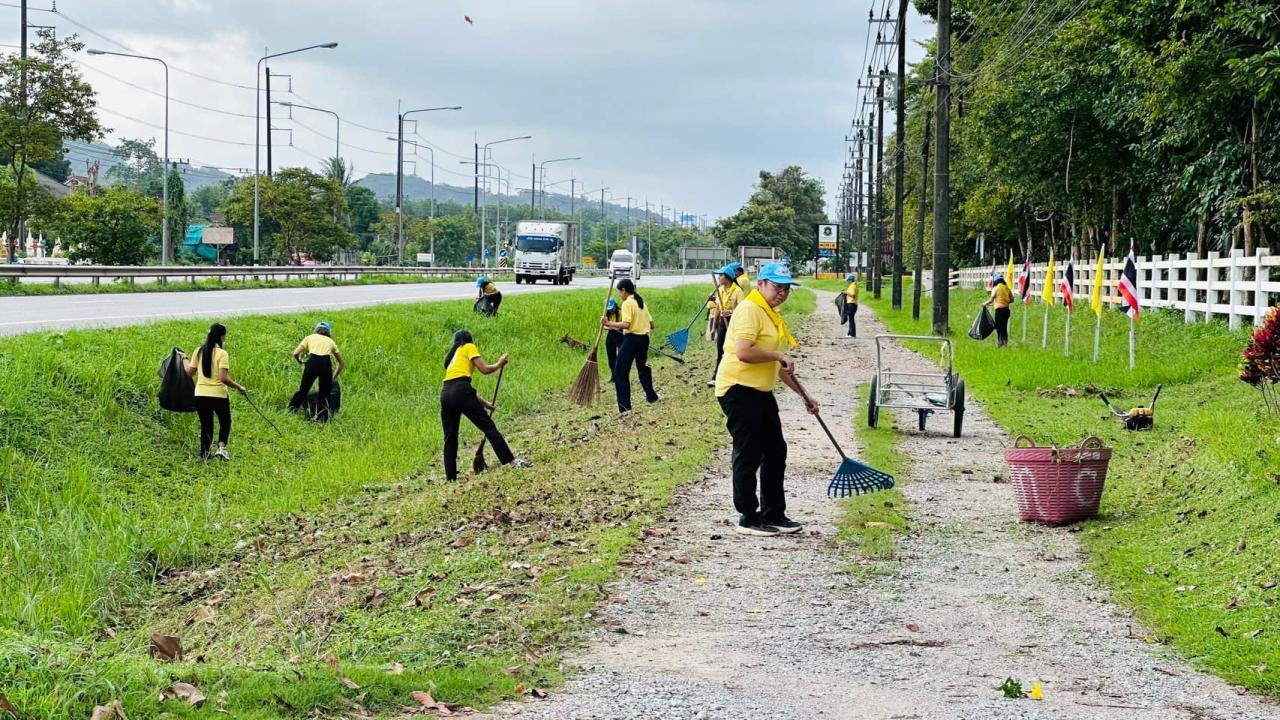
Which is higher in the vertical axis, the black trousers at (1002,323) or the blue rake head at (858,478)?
the black trousers at (1002,323)

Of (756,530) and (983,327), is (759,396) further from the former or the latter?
(983,327)

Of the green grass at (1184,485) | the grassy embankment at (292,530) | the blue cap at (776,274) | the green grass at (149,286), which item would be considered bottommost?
the grassy embankment at (292,530)

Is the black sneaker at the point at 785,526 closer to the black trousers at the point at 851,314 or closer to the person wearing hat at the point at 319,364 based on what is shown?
the person wearing hat at the point at 319,364

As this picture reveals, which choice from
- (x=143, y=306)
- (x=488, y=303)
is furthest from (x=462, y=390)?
(x=143, y=306)

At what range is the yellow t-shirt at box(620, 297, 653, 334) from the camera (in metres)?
17.6

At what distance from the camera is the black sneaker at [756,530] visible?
9664 millimetres

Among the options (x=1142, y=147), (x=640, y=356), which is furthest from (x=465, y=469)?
(x=1142, y=147)

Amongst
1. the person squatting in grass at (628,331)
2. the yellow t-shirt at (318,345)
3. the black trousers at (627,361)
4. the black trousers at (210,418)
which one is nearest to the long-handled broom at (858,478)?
the person squatting in grass at (628,331)

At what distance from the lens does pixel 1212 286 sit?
79.6 ft

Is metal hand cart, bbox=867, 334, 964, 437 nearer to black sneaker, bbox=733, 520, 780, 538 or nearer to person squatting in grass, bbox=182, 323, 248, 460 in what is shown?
black sneaker, bbox=733, 520, 780, 538

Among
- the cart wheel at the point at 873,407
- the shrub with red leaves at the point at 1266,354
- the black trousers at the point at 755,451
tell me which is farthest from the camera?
the cart wheel at the point at 873,407

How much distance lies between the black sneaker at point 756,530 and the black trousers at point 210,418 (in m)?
8.46

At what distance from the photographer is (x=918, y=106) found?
64.0 metres

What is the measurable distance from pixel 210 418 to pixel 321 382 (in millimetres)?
2959
